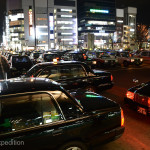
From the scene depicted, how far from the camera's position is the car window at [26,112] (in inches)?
116

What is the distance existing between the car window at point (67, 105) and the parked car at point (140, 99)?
2.81 m

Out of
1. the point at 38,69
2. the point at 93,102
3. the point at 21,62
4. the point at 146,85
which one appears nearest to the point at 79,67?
the point at 38,69

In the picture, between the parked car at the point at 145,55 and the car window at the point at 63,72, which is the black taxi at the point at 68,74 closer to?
the car window at the point at 63,72

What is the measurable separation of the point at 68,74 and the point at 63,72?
21 cm

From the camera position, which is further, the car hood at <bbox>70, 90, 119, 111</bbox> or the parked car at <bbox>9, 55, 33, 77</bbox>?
the parked car at <bbox>9, 55, 33, 77</bbox>

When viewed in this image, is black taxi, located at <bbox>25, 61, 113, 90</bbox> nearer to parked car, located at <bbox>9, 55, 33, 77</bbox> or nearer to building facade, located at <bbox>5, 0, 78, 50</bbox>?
parked car, located at <bbox>9, 55, 33, 77</bbox>

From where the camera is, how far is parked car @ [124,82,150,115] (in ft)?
18.1

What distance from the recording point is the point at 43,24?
357ft

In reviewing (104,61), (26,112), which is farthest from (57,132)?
(104,61)

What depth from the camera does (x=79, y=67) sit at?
297 inches

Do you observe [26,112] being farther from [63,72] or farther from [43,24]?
[43,24]

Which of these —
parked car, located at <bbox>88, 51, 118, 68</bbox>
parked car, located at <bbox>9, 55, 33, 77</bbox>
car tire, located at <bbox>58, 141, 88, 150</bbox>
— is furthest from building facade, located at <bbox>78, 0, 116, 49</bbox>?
car tire, located at <bbox>58, 141, 88, 150</bbox>

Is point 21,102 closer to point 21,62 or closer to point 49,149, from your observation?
point 49,149

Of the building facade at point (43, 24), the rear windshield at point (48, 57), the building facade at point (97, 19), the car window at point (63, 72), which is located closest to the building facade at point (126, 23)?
the building facade at point (97, 19)
